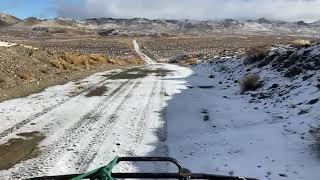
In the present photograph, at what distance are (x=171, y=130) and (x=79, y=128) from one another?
242 centimetres

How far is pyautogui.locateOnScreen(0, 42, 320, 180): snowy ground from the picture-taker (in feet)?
30.0

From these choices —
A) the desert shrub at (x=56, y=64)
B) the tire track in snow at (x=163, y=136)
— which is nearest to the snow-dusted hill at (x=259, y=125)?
the tire track in snow at (x=163, y=136)

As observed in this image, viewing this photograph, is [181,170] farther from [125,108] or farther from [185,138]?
[125,108]

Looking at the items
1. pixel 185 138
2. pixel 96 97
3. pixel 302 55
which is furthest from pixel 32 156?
pixel 302 55

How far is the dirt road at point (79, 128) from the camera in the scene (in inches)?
365

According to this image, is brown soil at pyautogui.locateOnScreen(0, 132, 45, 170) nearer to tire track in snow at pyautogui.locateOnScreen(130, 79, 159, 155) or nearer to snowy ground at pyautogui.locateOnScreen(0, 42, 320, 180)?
snowy ground at pyautogui.locateOnScreen(0, 42, 320, 180)

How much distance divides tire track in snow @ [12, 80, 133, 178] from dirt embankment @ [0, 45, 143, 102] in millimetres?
5212

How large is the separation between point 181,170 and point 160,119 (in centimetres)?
946

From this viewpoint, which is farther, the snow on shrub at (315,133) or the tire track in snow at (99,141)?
the snow on shrub at (315,133)

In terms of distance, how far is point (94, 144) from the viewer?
10.8 m

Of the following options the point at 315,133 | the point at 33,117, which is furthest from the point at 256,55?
the point at 315,133

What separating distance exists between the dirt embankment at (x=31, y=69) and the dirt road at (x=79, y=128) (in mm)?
1516

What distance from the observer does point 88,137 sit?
11453 millimetres

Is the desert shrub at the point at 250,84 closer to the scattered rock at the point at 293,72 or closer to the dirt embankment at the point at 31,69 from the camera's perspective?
the scattered rock at the point at 293,72
